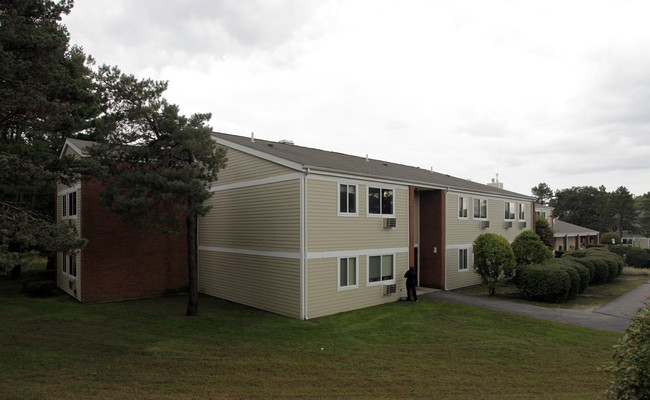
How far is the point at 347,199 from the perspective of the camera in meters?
15.4

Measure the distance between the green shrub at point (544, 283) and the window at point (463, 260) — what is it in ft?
11.6

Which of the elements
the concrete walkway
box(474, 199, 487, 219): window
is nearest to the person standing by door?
the concrete walkway

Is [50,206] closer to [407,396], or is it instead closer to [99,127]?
[99,127]

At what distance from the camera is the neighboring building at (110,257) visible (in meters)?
16.9

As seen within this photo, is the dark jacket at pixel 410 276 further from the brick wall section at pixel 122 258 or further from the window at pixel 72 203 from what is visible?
the window at pixel 72 203

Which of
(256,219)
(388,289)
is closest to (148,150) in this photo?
(256,219)

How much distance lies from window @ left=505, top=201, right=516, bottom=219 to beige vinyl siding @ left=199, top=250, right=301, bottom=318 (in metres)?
17.5

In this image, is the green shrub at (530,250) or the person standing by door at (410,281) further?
the green shrub at (530,250)

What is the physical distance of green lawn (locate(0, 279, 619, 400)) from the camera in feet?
24.9

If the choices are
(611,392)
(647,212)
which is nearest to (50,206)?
(611,392)

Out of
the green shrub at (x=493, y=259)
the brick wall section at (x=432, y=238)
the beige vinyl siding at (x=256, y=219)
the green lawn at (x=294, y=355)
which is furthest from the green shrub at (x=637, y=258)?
the beige vinyl siding at (x=256, y=219)

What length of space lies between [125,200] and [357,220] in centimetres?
829

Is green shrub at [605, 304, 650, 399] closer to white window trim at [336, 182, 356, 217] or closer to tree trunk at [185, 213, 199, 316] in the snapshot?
white window trim at [336, 182, 356, 217]

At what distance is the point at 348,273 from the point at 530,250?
10924 millimetres
